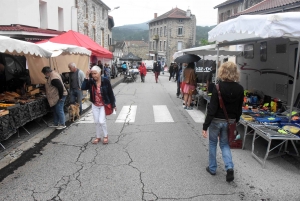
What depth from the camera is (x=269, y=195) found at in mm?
3709

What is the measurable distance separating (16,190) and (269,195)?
11.7 ft

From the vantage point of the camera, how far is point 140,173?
439 cm

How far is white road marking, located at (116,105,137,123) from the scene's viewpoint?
332 inches

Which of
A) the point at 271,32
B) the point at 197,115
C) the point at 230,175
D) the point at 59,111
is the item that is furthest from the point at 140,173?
the point at 197,115

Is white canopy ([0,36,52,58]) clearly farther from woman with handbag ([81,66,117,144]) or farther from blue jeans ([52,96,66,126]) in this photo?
woman with handbag ([81,66,117,144])

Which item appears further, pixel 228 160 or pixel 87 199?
pixel 228 160

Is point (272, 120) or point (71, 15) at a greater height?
point (71, 15)

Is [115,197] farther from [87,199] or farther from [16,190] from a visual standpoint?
[16,190]

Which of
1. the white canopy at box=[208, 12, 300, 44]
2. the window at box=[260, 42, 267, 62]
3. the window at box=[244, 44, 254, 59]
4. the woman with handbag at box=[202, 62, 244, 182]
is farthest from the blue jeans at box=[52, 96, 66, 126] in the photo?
the window at box=[244, 44, 254, 59]

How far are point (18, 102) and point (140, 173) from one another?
378cm

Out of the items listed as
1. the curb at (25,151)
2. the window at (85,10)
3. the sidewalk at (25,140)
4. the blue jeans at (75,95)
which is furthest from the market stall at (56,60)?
the window at (85,10)

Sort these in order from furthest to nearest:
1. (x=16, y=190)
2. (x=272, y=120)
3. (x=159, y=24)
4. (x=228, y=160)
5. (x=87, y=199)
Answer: (x=159, y=24) → (x=272, y=120) → (x=228, y=160) → (x=16, y=190) → (x=87, y=199)

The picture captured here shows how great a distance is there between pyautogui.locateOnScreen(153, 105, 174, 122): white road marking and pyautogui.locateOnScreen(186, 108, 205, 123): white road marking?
781 millimetres

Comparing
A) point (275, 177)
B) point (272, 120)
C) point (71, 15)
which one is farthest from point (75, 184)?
point (71, 15)
